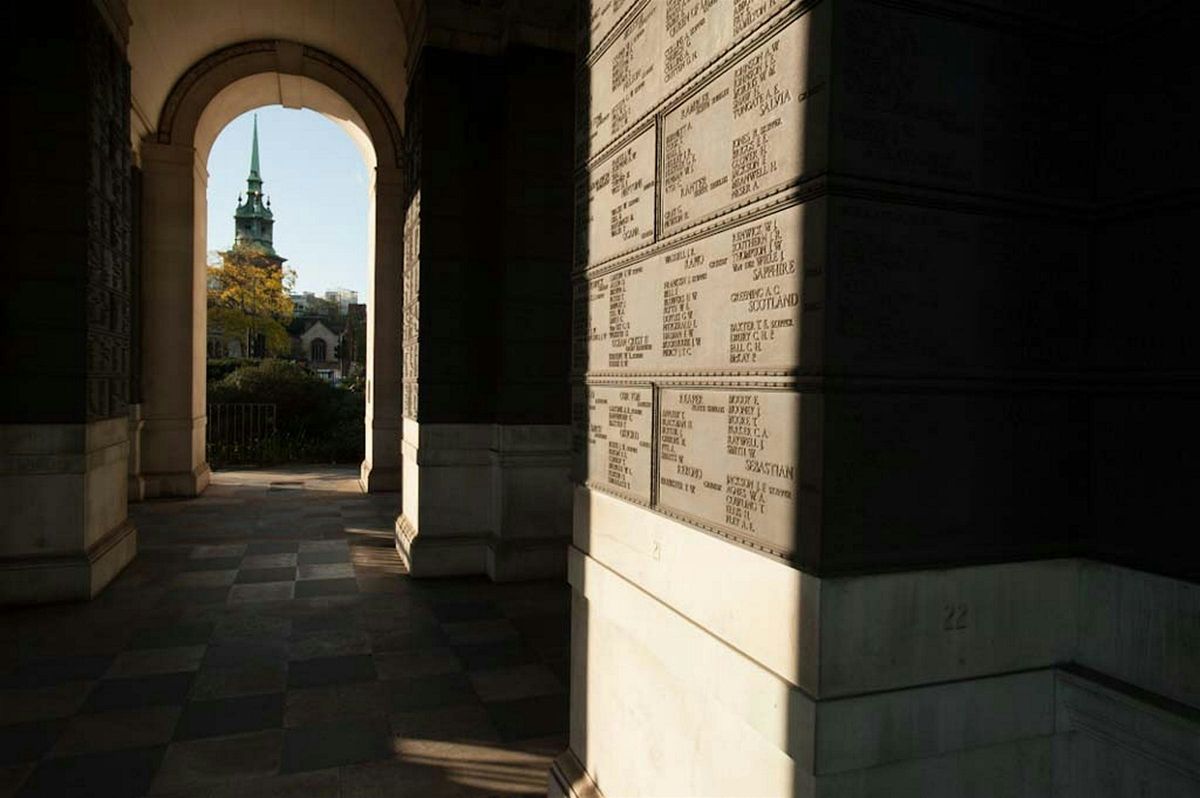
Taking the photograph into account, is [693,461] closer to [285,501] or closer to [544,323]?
[544,323]

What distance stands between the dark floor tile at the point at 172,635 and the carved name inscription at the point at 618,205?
5.09m

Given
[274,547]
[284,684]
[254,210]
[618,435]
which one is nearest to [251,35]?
[274,547]

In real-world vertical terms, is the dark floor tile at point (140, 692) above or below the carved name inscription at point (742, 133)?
below

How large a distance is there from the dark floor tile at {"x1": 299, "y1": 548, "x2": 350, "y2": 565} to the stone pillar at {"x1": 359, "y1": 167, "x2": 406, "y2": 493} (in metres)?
4.97

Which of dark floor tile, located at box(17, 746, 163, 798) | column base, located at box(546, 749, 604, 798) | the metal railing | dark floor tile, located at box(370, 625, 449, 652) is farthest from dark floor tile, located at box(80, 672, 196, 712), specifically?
the metal railing

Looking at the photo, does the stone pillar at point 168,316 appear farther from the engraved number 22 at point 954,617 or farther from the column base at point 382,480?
the engraved number 22 at point 954,617

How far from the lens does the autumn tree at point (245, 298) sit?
99.1 ft

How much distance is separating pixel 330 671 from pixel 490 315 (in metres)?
4.45

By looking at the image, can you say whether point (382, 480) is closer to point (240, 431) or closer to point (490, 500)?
point (490, 500)

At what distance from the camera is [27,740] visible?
4711 mm

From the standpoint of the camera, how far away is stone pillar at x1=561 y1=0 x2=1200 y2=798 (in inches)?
86.8

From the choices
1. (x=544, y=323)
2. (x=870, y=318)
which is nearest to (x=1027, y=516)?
(x=870, y=318)

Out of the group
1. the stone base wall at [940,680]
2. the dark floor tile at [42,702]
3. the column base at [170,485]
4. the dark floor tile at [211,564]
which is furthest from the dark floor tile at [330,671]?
the column base at [170,485]

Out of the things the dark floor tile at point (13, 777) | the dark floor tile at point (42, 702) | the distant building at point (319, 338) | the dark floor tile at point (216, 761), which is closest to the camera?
the dark floor tile at point (13, 777)
